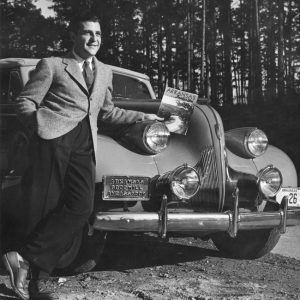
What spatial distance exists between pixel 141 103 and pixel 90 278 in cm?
166

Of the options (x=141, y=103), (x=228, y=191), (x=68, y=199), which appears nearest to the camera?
(x=68, y=199)

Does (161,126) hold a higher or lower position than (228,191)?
higher

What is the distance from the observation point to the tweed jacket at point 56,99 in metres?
3.24

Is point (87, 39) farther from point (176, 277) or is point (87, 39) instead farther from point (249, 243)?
point (249, 243)

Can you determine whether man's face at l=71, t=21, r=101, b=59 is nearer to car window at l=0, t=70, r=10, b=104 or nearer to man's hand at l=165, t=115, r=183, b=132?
man's hand at l=165, t=115, r=183, b=132

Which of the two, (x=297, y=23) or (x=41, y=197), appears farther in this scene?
(x=297, y=23)

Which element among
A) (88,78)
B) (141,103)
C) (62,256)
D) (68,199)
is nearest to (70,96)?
(88,78)

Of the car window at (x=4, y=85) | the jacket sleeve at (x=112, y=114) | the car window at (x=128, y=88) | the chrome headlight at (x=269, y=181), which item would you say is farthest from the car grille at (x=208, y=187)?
the car window at (x=4, y=85)

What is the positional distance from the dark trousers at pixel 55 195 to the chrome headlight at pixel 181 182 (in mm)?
674

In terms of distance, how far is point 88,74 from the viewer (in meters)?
3.52

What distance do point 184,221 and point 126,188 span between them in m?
0.49

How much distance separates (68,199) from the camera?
10.9 feet

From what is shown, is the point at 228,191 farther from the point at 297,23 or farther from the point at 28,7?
the point at 297,23

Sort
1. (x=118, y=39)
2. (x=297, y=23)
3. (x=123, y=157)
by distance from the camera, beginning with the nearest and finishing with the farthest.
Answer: (x=123, y=157), (x=118, y=39), (x=297, y=23)
